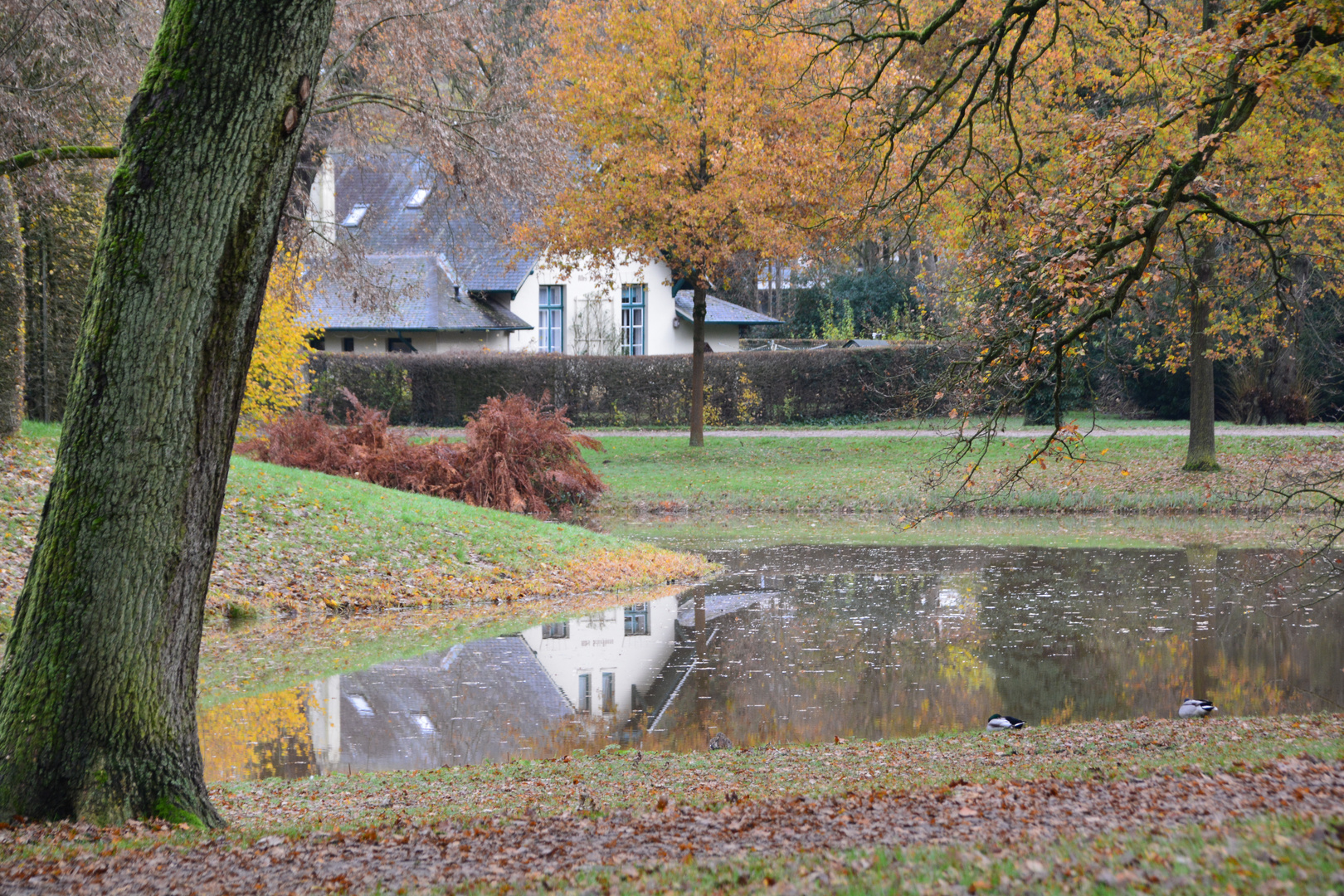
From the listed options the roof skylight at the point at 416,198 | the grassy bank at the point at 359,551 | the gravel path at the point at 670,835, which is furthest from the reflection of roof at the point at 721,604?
the roof skylight at the point at 416,198

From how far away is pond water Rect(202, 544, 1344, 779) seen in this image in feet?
25.8

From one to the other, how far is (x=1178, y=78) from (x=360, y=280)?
13.1 metres

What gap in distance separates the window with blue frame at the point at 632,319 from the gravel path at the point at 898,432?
10.1 meters

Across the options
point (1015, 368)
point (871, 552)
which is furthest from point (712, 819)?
point (871, 552)

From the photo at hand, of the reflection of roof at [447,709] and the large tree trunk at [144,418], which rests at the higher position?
the large tree trunk at [144,418]

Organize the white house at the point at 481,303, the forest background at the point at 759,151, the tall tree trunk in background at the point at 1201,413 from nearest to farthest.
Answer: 1. the forest background at the point at 759,151
2. the tall tree trunk in background at the point at 1201,413
3. the white house at the point at 481,303

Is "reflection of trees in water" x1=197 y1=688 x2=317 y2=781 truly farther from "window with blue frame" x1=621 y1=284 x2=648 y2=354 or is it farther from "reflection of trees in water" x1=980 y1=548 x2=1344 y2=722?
"window with blue frame" x1=621 y1=284 x2=648 y2=354

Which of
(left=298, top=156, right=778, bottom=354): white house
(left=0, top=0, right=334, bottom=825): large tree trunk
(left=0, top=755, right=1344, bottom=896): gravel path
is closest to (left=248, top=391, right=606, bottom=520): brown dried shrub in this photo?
(left=0, top=0, right=334, bottom=825): large tree trunk

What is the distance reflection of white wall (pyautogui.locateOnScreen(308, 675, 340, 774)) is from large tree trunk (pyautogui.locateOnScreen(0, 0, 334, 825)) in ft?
8.29

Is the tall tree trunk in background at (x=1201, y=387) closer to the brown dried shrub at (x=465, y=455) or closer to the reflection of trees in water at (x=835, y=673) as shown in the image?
the reflection of trees in water at (x=835, y=673)

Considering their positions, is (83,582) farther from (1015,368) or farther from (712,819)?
(1015,368)

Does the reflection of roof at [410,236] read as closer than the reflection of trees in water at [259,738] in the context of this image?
No

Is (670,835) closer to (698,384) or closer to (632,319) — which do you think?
(698,384)

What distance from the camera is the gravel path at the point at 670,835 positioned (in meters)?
3.97
